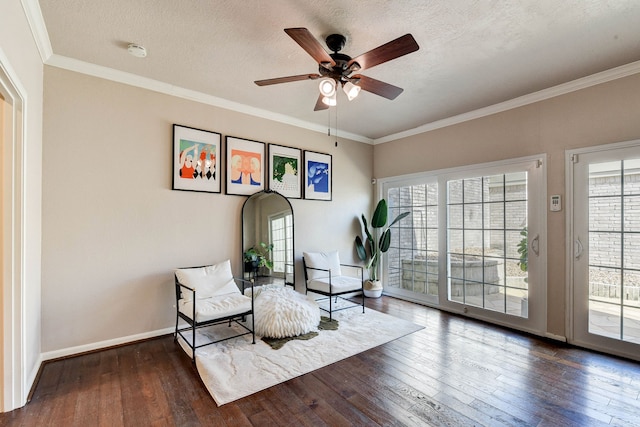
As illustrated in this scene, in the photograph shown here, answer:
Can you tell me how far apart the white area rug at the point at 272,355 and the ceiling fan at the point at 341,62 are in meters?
2.20

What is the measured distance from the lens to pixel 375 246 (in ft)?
16.2

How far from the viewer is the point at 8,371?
1.88m

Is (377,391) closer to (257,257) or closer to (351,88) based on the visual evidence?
(257,257)

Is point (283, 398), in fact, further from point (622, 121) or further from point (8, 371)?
point (622, 121)

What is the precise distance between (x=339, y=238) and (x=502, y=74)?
9.54 ft

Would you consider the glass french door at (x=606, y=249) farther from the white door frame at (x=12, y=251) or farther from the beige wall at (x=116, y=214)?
the white door frame at (x=12, y=251)

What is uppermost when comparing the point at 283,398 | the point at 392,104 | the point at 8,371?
the point at 392,104

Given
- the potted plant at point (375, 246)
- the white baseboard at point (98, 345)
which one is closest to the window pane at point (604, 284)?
the potted plant at point (375, 246)

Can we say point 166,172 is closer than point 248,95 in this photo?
Yes

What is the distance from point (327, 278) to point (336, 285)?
9.1 inches

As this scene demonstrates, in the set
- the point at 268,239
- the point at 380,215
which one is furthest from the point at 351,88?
the point at 380,215

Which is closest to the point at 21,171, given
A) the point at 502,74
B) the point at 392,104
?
the point at 392,104

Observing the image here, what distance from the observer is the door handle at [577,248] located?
2.96 metres

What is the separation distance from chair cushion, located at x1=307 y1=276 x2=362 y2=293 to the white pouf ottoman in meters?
0.45
